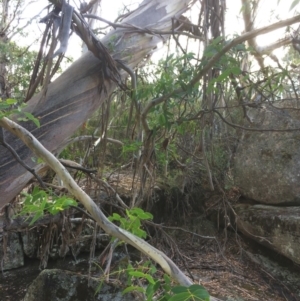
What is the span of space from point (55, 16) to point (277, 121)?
4174 mm

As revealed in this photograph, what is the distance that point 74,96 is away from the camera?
1.73 meters

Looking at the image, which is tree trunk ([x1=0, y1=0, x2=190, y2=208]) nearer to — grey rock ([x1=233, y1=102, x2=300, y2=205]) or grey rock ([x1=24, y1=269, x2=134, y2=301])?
grey rock ([x1=24, y1=269, x2=134, y2=301])

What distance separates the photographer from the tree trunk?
1516 mm

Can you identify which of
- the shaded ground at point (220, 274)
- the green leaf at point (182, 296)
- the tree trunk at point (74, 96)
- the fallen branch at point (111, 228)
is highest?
the tree trunk at point (74, 96)

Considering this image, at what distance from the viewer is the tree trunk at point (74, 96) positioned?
152cm

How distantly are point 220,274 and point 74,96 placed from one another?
3.45 meters

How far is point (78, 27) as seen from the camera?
160 cm

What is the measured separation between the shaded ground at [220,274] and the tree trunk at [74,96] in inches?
80.9

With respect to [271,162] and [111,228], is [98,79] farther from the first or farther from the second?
[271,162]

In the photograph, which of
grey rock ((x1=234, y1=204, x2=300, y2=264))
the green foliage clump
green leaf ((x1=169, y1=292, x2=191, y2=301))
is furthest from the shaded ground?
green leaf ((x1=169, y1=292, x2=191, y2=301))

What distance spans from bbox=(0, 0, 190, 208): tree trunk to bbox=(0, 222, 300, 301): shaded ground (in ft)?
6.74

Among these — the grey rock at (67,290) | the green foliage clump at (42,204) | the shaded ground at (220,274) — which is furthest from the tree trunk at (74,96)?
the grey rock at (67,290)

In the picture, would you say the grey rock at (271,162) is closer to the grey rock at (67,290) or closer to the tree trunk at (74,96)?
the grey rock at (67,290)

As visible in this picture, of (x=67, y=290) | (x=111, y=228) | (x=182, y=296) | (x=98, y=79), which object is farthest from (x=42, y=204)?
(x=67, y=290)
